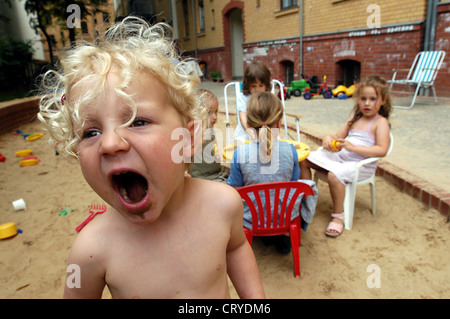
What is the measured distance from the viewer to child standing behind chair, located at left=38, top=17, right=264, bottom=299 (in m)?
0.71

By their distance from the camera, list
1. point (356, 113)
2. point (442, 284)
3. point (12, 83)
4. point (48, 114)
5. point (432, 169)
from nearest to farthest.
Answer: point (48, 114)
point (442, 284)
point (356, 113)
point (432, 169)
point (12, 83)

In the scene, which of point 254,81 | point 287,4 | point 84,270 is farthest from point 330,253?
point 287,4

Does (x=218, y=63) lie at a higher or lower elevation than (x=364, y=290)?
higher

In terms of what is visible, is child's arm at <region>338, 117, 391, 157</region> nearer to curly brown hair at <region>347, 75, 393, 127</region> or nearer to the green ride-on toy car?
curly brown hair at <region>347, 75, 393, 127</region>

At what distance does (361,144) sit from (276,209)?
128 centimetres

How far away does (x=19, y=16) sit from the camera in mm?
17641

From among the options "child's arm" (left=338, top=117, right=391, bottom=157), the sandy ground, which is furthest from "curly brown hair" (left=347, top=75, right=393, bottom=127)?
the sandy ground

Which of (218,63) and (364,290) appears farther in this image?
(218,63)

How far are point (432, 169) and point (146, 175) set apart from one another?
371 cm

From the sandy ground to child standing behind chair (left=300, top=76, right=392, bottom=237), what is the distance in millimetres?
298

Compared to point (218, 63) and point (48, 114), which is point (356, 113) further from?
point (218, 63)

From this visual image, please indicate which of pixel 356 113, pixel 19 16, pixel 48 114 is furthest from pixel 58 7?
pixel 48 114

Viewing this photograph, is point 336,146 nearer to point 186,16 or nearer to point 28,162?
point 28,162

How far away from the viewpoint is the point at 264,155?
2.24 meters
